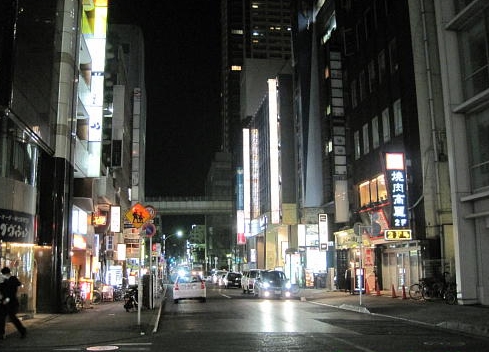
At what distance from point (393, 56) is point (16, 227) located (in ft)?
72.2

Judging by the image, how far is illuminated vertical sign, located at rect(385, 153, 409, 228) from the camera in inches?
1070

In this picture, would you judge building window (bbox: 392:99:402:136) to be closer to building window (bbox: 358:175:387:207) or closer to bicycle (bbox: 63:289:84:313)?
building window (bbox: 358:175:387:207)

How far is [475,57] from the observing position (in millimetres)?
21984

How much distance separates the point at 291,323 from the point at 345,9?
2824cm

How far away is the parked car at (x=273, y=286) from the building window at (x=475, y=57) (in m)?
16.1

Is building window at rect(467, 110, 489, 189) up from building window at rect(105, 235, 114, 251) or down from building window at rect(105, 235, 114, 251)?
up

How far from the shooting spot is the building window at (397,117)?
2981 cm

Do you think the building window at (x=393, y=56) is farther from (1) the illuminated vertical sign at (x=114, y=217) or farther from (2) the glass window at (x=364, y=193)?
(1) the illuminated vertical sign at (x=114, y=217)

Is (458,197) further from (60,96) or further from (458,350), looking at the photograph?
(60,96)

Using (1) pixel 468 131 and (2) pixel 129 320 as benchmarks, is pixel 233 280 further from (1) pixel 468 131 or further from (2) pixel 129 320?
(2) pixel 129 320

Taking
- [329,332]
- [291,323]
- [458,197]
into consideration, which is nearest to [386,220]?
[458,197]

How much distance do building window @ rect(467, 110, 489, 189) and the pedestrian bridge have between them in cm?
6427

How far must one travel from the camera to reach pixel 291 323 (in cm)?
1714

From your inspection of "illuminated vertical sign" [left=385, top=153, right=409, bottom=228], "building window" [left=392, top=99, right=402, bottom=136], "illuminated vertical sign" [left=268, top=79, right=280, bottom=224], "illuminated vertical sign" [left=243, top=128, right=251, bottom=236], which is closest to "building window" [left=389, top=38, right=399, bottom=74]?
"building window" [left=392, top=99, right=402, bottom=136]
